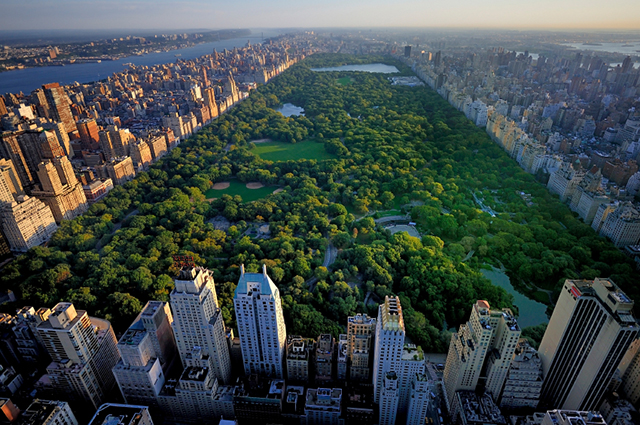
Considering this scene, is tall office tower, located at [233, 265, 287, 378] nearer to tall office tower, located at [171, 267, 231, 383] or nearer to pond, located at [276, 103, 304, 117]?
tall office tower, located at [171, 267, 231, 383]

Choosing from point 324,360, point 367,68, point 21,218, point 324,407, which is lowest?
point 324,407

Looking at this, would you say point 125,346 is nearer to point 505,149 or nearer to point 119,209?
point 119,209

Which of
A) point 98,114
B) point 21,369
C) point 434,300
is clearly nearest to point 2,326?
point 21,369

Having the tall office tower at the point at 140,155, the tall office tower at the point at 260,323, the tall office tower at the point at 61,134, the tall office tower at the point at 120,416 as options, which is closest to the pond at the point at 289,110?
the tall office tower at the point at 140,155

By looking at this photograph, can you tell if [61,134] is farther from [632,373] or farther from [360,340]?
[632,373]

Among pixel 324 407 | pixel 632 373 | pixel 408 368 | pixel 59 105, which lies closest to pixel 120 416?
pixel 324 407
